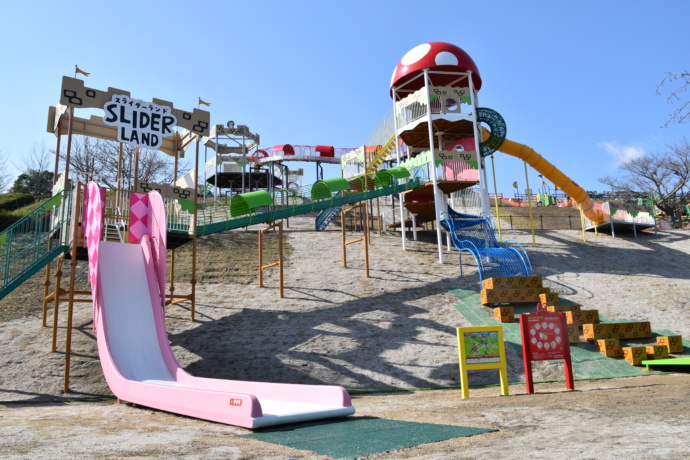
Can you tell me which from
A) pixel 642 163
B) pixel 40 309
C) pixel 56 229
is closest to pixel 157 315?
pixel 56 229

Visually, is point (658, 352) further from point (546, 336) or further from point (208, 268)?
point (208, 268)

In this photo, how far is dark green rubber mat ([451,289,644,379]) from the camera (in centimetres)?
1130

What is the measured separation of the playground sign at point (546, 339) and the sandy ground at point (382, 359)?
0.55 meters

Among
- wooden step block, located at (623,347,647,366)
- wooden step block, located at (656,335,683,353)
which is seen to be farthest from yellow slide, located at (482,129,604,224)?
wooden step block, located at (623,347,647,366)

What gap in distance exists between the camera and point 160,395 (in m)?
7.61

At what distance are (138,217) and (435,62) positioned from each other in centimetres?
1493

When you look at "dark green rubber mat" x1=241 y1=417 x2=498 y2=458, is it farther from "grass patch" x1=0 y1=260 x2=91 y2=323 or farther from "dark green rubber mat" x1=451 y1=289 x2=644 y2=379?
"grass patch" x1=0 y1=260 x2=91 y2=323

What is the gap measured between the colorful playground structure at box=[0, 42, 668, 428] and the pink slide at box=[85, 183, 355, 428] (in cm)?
2

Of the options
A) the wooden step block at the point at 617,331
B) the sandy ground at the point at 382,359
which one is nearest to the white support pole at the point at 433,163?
the sandy ground at the point at 382,359

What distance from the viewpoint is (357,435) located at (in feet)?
16.4

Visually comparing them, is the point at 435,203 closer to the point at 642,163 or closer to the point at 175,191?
the point at 175,191

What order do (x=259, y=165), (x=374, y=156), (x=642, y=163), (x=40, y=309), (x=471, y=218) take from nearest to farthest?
(x=40, y=309) < (x=471, y=218) < (x=374, y=156) < (x=259, y=165) < (x=642, y=163)

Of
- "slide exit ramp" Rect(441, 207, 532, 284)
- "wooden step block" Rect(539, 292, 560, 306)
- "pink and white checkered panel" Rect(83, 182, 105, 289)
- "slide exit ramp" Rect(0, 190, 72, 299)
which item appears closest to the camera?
"pink and white checkered panel" Rect(83, 182, 105, 289)

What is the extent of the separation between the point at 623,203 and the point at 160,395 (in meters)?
48.7
